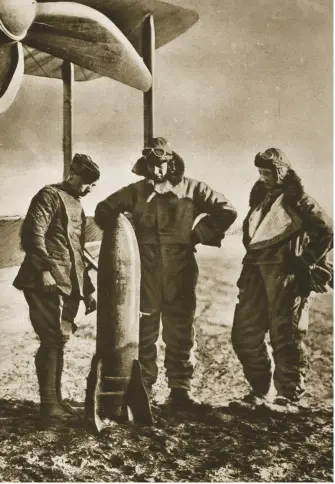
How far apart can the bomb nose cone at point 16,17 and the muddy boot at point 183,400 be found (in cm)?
239

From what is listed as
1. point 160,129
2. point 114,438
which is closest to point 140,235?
point 160,129

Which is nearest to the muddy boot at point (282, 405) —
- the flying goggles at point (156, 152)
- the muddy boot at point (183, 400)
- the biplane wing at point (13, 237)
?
the muddy boot at point (183, 400)

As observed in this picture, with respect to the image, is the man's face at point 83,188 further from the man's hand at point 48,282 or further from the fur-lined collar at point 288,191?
the fur-lined collar at point 288,191

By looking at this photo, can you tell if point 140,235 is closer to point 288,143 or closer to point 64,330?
point 64,330

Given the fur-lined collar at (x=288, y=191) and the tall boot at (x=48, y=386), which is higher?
the fur-lined collar at (x=288, y=191)

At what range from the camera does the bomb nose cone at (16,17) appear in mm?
3715

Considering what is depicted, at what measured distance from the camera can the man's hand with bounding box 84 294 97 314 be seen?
12.9 feet

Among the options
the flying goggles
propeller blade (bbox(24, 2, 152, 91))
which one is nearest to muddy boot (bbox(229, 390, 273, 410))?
the flying goggles

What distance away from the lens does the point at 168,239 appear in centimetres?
398

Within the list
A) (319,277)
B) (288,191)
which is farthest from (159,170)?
(319,277)

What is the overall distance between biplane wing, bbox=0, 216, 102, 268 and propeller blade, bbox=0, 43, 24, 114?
708mm

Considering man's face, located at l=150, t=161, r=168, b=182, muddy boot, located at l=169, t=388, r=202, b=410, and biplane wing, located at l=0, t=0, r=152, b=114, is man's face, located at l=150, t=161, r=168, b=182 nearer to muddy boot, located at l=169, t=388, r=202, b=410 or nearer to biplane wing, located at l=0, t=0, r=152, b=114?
biplane wing, located at l=0, t=0, r=152, b=114

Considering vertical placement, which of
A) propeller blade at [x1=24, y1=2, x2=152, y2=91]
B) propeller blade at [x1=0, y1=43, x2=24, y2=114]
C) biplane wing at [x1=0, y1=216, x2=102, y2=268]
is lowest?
biplane wing at [x1=0, y1=216, x2=102, y2=268]

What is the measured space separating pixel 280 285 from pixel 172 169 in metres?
1.01
